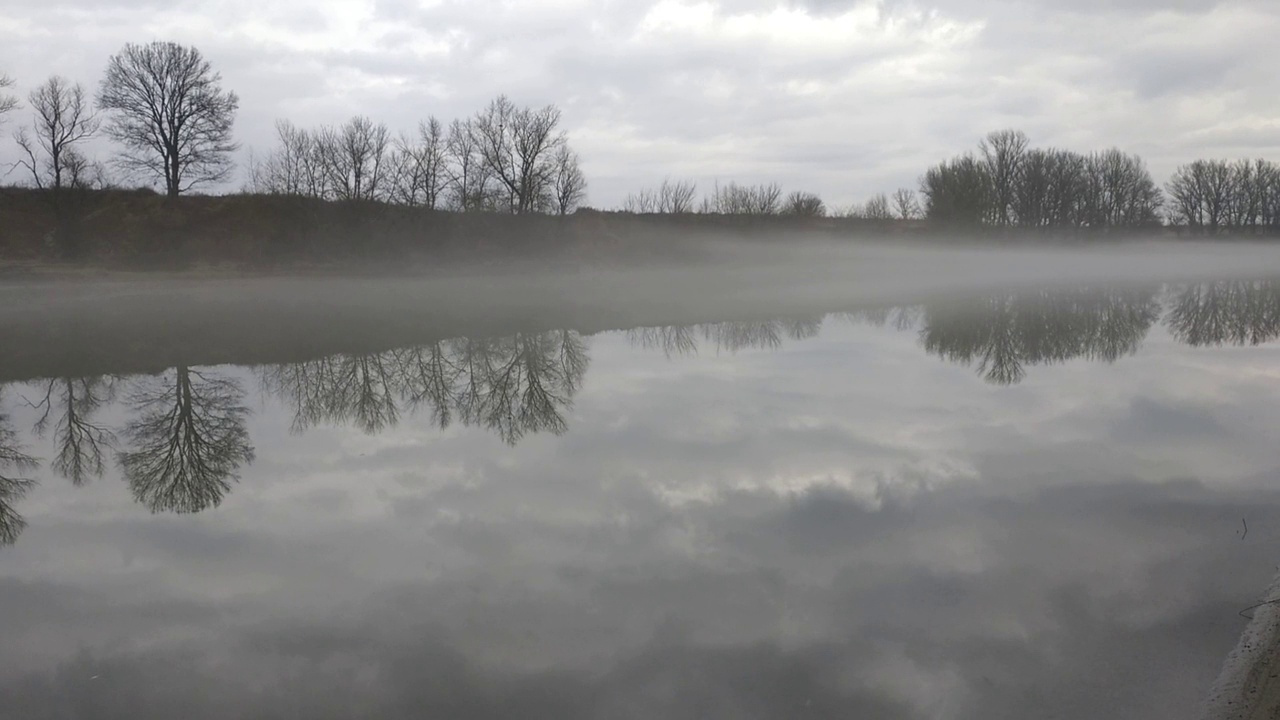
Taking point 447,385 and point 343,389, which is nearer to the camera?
point 343,389

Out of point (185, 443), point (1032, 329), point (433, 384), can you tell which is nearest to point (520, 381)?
point (433, 384)

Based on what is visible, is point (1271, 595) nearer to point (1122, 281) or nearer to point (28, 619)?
point (28, 619)

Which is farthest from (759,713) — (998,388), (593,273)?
(593,273)

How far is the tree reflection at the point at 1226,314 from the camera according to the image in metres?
20.4

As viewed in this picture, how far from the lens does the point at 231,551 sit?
7.25 m

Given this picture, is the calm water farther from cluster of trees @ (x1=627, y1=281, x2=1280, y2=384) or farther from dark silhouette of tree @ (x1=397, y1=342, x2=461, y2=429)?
cluster of trees @ (x1=627, y1=281, x2=1280, y2=384)

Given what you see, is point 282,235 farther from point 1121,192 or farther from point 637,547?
point 1121,192

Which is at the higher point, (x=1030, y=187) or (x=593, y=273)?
(x=1030, y=187)

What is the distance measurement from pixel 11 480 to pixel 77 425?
276 centimetres

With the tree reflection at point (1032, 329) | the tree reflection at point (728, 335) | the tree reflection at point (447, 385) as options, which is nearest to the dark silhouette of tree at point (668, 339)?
the tree reflection at point (728, 335)

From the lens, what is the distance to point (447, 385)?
14.9 m

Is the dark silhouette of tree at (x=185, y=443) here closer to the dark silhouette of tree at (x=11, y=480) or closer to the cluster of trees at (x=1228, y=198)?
the dark silhouette of tree at (x=11, y=480)

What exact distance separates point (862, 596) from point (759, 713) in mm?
1682

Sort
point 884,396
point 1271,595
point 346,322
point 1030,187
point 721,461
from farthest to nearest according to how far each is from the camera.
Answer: point 1030,187 < point 346,322 < point 884,396 < point 721,461 < point 1271,595
